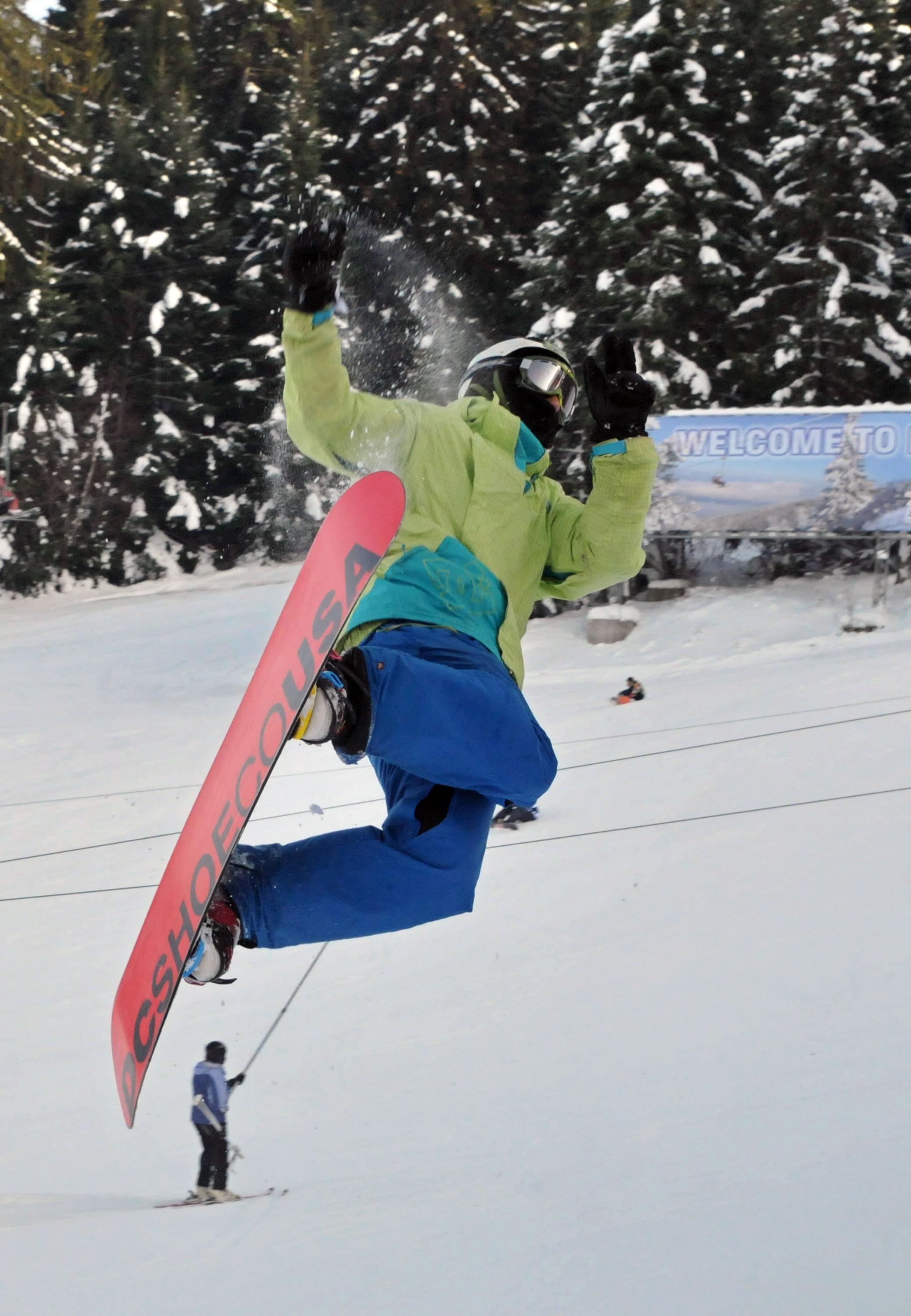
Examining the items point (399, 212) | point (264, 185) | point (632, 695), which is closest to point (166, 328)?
point (264, 185)

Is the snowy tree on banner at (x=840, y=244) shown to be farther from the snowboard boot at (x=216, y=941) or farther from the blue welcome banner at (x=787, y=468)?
the snowboard boot at (x=216, y=941)

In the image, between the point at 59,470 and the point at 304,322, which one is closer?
the point at 304,322

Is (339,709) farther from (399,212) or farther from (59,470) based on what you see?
(59,470)

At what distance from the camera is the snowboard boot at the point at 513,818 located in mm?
6145

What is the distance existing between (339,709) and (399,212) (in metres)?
14.2

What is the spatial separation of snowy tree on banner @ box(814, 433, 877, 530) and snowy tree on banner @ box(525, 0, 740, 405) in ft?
7.61

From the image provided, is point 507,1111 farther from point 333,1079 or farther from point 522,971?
point 522,971

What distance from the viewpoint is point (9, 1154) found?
3541 mm

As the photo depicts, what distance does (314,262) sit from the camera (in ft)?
7.74

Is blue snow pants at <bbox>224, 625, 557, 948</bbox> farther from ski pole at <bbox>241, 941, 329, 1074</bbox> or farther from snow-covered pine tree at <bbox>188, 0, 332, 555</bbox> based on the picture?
snow-covered pine tree at <bbox>188, 0, 332, 555</bbox>

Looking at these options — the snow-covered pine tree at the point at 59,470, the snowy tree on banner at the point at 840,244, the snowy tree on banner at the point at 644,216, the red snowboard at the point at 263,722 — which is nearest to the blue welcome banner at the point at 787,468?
the snowy tree on banner at the point at 644,216

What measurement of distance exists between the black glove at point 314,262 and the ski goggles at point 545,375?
0.60 m

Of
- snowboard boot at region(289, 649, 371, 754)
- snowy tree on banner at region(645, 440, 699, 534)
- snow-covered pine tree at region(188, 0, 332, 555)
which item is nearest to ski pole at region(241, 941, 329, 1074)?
snowboard boot at region(289, 649, 371, 754)

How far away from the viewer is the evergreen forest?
12984 mm
